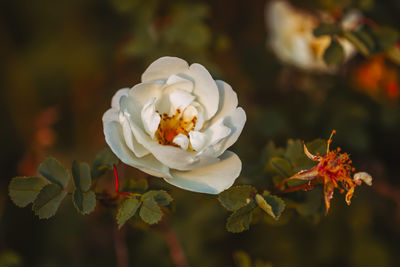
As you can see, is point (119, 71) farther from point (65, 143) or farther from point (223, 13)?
point (223, 13)

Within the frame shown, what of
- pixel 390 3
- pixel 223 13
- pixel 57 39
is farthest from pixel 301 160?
pixel 57 39

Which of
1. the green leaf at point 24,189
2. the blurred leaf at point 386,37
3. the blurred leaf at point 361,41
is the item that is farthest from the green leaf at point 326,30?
the green leaf at point 24,189

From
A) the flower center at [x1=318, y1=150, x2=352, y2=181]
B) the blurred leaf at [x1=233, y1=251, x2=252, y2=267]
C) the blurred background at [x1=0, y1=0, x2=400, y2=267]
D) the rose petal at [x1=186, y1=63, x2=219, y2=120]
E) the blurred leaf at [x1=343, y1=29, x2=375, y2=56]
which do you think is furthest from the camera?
the blurred background at [x1=0, y1=0, x2=400, y2=267]

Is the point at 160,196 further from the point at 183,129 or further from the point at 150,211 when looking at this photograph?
the point at 183,129

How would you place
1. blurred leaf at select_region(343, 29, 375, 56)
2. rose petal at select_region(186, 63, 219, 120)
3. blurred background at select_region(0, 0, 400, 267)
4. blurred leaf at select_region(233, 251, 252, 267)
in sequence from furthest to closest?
1. blurred background at select_region(0, 0, 400, 267)
2. blurred leaf at select_region(343, 29, 375, 56)
3. blurred leaf at select_region(233, 251, 252, 267)
4. rose petal at select_region(186, 63, 219, 120)

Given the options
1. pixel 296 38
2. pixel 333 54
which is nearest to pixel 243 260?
pixel 333 54

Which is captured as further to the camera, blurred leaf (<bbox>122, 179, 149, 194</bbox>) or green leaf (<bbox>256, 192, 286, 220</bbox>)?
blurred leaf (<bbox>122, 179, 149, 194</bbox>)

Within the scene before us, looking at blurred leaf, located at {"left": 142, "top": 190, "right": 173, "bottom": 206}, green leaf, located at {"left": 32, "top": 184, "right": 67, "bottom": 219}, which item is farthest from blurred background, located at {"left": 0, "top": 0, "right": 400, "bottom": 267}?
blurred leaf, located at {"left": 142, "top": 190, "right": 173, "bottom": 206}

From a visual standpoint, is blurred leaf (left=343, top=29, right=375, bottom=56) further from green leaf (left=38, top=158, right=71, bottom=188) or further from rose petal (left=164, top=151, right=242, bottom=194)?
green leaf (left=38, top=158, right=71, bottom=188)
